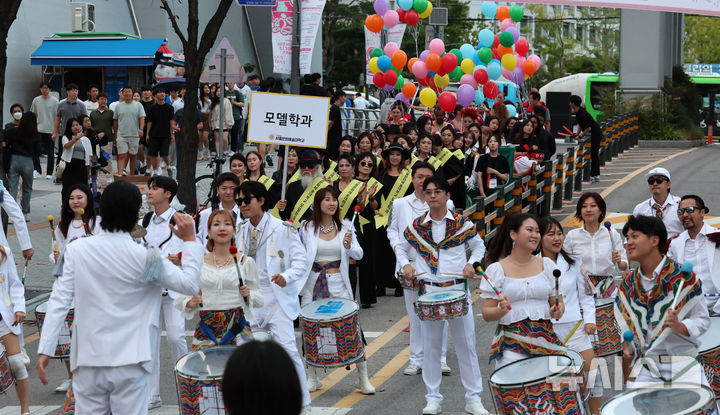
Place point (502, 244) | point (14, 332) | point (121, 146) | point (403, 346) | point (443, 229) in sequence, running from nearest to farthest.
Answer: point (502, 244) → point (14, 332) → point (443, 229) → point (403, 346) → point (121, 146)

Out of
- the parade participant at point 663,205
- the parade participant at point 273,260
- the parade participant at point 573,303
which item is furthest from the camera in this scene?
the parade participant at point 663,205

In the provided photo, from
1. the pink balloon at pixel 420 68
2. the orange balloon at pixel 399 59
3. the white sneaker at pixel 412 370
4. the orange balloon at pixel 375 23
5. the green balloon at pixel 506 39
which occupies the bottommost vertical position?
the white sneaker at pixel 412 370

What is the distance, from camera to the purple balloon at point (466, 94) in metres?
22.9

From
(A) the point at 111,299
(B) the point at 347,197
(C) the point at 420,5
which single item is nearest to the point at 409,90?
(C) the point at 420,5

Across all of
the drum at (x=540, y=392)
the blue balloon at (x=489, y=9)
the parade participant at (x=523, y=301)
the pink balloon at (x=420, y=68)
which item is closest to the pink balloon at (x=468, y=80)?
the pink balloon at (x=420, y=68)

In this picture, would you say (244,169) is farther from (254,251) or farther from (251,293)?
(251,293)

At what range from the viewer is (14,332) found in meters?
8.02

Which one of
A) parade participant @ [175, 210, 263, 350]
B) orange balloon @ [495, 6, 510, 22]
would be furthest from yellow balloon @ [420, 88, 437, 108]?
parade participant @ [175, 210, 263, 350]

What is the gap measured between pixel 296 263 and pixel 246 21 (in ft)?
118

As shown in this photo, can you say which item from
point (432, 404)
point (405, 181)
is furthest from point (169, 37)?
point (432, 404)

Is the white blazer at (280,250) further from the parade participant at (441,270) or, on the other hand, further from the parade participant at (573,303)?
the parade participant at (573,303)

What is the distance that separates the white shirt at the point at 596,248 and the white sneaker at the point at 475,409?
1.64m

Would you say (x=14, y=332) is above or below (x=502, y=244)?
below

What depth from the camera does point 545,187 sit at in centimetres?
1817
